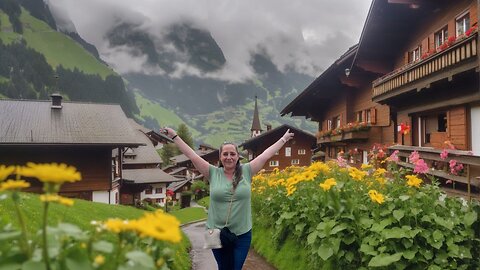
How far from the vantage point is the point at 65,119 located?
91.3 feet

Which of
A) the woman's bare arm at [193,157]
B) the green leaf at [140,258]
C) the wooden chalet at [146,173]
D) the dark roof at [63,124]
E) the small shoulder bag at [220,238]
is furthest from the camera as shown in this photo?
the wooden chalet at [146,173]

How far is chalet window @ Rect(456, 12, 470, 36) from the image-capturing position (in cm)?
1147

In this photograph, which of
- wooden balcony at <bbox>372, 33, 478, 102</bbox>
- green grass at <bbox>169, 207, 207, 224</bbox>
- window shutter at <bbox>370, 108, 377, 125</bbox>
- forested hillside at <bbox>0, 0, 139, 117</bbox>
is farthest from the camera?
forested hillside at <bbox>0, 0, 139, 117</bbox>

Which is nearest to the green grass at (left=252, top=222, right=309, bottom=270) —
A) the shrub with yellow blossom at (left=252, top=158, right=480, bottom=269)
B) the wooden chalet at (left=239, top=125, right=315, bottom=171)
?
the shrub with yellow blossom at (left=252, top=158, right=480, bottom=269)

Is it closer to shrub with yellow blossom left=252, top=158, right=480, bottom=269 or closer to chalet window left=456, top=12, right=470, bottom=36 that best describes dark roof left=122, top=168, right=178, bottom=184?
chalet window left=456, top=12, right=470, bottom=36

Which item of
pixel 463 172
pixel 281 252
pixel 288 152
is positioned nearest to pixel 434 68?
pixel 463 172

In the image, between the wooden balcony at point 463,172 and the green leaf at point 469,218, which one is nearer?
the green leaf at point 469,218

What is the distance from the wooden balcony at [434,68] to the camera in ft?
29.1

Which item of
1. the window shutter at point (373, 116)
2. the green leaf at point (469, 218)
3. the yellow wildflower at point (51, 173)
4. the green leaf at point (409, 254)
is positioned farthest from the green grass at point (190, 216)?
the yellow wildflower at point (51, 173)

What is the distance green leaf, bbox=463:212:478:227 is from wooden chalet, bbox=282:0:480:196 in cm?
81

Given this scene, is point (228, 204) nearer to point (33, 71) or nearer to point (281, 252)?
point (281, 252)

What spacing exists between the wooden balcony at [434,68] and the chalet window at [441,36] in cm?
178

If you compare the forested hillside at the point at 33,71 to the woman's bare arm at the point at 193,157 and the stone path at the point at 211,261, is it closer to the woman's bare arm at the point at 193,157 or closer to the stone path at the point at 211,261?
the stone path at the point at 211,261

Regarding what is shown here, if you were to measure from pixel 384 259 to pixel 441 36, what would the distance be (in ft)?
37.2
